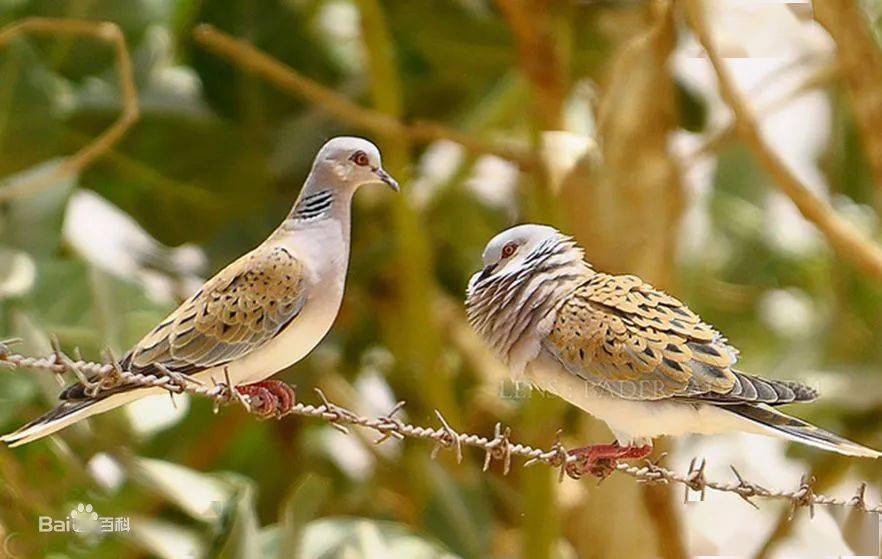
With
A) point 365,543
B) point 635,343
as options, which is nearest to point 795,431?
point 635,343

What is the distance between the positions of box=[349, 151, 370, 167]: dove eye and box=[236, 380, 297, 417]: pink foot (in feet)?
0.35

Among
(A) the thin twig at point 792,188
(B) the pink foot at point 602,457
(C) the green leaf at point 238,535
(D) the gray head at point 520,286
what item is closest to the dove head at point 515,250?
(D) the gray head at point 520,286

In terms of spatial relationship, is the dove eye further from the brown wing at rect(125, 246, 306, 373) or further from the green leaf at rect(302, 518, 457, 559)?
the green leaf at rect(302, 518, 457, 559)

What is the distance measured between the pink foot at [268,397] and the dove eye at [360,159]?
0.11 m

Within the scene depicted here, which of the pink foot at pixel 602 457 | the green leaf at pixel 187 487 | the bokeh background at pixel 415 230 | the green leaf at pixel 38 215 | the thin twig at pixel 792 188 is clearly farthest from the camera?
the green leaf at pixel 38 215

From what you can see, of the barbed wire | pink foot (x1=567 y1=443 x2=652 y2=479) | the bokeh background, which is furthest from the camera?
the bokeh background

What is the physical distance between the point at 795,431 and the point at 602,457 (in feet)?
0.33

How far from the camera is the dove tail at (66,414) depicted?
0.57 m

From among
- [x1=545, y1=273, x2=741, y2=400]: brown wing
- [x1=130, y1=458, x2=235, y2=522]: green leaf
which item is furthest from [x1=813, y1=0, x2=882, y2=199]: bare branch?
[x1=130, y1=458, x2=235, y2=522]: green leaf

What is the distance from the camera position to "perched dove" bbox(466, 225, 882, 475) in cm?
61

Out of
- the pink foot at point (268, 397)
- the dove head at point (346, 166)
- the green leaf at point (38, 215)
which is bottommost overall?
the green leaf at point (38, 215)

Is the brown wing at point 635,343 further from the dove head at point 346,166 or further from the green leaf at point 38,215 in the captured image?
the green leaf at point 38,215

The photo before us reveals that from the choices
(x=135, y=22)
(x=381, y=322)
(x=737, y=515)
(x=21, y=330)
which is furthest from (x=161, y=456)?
(x=21, y=330)

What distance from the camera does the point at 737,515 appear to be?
6.42 ft
